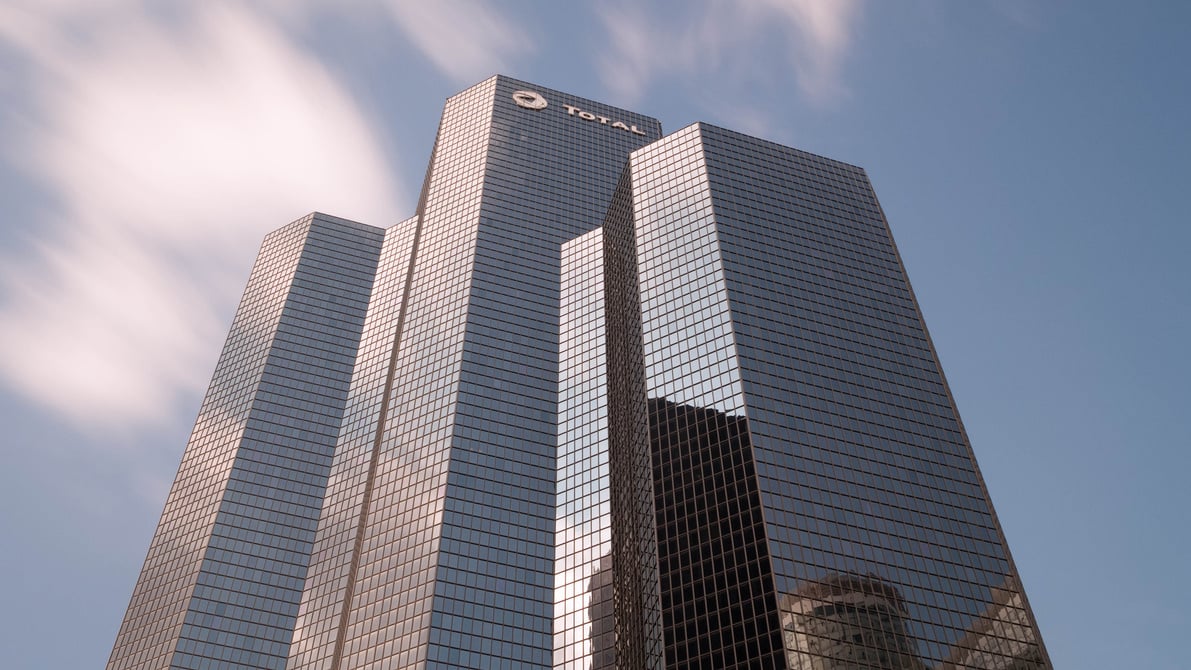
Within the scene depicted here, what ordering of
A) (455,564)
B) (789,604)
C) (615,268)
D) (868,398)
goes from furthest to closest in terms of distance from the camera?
(615,268) < (455,564) < (868,398) < (789,604)

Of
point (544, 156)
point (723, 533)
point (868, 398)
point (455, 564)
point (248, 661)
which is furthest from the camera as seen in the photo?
point (544, 156)

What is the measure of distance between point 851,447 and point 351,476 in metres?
75.2

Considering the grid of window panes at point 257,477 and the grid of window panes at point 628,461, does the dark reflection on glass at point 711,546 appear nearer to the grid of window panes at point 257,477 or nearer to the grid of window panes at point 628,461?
the grid of window panes at point 628,461

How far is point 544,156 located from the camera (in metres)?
194

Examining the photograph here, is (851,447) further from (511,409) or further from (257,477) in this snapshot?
(257,477)

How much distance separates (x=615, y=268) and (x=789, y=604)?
73592mm

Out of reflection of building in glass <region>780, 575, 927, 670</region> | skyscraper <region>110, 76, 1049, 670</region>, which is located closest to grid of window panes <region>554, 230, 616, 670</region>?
skyscraper <region>110, 76, 1049, 670</region>

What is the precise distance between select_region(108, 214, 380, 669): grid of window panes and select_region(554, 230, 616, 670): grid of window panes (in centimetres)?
3955

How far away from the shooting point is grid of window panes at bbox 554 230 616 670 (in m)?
119

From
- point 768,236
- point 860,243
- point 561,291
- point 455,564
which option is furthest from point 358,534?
point 860,243

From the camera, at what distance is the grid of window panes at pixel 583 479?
4700 inches

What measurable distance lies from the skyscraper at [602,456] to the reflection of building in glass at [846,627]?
0.77 feet

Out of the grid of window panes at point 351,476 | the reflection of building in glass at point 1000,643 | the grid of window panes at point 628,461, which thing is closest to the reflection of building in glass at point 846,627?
the reflection of building in glass at point 1000,643

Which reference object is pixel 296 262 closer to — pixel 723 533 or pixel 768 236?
pixel 768 236
